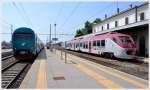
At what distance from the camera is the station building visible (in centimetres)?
2902

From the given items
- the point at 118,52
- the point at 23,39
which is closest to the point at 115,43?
the point at 118,52

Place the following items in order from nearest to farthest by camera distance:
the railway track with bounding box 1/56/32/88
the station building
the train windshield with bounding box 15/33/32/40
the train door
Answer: the railway track with bounding box 1/56/32/88
the train windshield with bounding box 15/33/32/40
the station building
the train door

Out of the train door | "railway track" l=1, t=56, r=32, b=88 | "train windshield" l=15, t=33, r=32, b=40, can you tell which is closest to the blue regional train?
"train windshield" l=15, t=33, r=32, b=40

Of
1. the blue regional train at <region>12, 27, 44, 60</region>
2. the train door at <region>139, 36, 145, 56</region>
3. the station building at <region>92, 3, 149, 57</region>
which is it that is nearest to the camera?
the blue regional train at <region>12, 27, 44, 60</region>

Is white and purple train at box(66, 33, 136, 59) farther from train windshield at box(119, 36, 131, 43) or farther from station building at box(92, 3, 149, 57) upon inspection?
station building at box(92, 3, 149, 57)

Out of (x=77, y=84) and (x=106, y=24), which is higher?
(x=106, y=24)

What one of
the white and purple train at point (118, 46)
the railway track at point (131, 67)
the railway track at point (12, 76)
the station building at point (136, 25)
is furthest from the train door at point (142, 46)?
the railway track at point (12, 76)

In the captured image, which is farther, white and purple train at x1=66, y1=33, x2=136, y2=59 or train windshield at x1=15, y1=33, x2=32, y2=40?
train windshield at x1=15, y1=33, x2=32, y2=40

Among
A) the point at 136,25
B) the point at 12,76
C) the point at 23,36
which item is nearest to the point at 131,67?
the point at 12,76

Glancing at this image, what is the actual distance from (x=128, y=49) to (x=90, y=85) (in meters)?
15.5

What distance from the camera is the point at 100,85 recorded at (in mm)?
10719

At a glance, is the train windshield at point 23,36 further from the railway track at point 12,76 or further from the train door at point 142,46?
the train door at point 142,46

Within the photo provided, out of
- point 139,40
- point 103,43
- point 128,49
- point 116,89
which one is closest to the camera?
point 116,89

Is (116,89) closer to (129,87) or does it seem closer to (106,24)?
(129,87)
